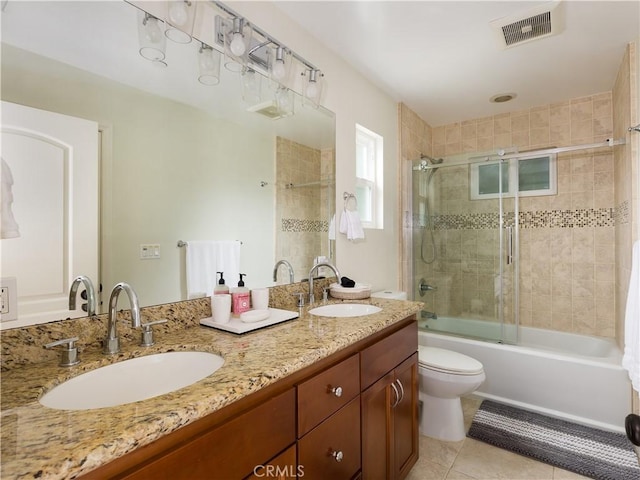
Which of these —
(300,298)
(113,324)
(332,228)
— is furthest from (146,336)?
(332,228)

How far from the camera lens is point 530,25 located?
1864 millimetres

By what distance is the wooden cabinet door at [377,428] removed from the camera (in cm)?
127

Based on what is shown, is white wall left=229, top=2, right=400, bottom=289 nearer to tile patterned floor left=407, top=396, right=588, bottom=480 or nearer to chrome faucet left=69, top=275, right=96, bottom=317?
tile patterned floor left=407, top=396, right=588, bottom=480

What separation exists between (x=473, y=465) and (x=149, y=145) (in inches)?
88.3

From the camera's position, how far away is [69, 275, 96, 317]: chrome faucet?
0.98 metres

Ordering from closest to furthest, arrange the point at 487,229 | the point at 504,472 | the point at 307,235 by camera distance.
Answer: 1. the point at 504,472
2. the point at 307,235
3. the point at 487,229

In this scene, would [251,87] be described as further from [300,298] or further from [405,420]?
[405,420]

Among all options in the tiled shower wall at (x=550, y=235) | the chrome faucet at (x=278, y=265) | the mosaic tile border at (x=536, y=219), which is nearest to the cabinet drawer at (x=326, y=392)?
the chrome faucet at (x=278, y=265)

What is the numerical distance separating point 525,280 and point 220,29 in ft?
10.5

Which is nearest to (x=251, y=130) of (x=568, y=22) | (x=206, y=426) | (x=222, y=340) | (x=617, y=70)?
(x=222, y=340)

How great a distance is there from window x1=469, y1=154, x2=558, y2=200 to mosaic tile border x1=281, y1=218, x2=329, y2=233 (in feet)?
5.43

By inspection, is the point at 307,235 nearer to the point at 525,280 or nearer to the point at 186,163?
the point at 186,163

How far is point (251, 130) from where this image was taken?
1.60 m

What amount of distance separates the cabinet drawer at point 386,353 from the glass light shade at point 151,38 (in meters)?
1.34
